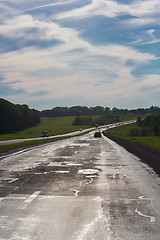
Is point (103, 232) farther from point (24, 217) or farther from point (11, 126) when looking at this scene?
point (11, 126)

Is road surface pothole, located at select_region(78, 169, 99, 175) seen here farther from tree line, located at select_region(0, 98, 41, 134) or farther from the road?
tree line, located at select_region(0, 98, 41, 134)

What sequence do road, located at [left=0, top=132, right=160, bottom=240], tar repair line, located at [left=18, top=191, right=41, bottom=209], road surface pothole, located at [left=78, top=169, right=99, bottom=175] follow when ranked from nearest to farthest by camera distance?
road, located at [left=0, top=132, right=160, bottom=240]
tar repair line, located at [left=18, top=191, right=41, bottom=209]
road surface pothole, located at [left=78, top=169, right=99, bottom=175]

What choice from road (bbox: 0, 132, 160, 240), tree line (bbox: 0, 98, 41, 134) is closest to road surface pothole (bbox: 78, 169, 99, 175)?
road (bbox: 0, 132, 160, 240)

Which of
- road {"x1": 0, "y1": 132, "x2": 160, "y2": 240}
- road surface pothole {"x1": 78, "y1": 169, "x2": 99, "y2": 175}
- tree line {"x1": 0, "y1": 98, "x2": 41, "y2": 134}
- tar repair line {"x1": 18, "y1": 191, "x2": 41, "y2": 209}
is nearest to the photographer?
road {"x1": 0, "y1": 132, "x2": 160, "y2": 240}

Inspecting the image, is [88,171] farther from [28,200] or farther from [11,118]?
[11,118]

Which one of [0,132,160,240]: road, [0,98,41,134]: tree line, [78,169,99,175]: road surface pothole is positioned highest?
[0,98,41,134]: tree line

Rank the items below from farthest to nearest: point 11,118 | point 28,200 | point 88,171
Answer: point 11,118 < point 88,171 < point 28,200

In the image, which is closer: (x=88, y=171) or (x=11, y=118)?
(x=88, y=171)

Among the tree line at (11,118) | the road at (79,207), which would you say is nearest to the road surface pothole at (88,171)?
the road at (79,207)

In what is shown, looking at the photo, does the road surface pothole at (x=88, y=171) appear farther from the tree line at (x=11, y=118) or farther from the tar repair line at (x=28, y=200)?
the tree line at (x=11, y=118)

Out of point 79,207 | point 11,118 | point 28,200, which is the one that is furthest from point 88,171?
point 11,118

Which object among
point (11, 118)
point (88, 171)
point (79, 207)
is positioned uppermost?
point (11, 118)

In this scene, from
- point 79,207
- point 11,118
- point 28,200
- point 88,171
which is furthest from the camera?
point 11,118

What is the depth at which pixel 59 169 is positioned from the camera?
14.6 metres
